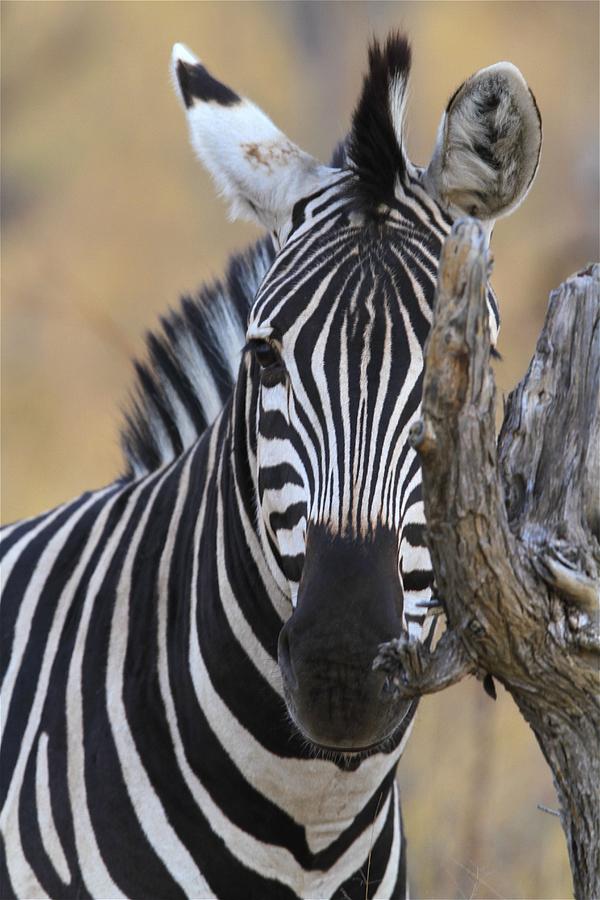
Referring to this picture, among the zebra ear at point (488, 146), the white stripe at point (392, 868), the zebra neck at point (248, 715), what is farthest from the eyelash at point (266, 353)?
the white stripe at point (392, 868)

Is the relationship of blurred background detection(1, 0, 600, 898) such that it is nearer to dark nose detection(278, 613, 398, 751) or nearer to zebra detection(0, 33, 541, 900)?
zebra detection(0, 33, 541, 900)

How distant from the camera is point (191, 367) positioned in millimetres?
3748

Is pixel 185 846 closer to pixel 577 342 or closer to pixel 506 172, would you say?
pixel 577 342

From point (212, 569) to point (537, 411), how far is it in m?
1.20

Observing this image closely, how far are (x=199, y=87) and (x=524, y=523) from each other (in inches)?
70.1

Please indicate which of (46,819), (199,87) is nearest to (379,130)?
(199,87)

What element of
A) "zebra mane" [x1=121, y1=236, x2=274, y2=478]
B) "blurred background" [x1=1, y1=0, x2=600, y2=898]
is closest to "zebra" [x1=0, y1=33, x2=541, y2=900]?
"zebra mane" [x1=121, y1=236, x2=274, y2=478]

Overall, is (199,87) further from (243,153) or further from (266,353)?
(266,353)

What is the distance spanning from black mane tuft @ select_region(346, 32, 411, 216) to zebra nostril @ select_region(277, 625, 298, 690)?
1048 mm

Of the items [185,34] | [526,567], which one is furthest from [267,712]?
[185,34]

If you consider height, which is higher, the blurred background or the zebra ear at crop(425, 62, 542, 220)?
the blurred background

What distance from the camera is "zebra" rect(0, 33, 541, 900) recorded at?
7.70 ft

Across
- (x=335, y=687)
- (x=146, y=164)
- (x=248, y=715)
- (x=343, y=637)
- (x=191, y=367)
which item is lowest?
(x=248, y=715)

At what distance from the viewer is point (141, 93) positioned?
17406mm
